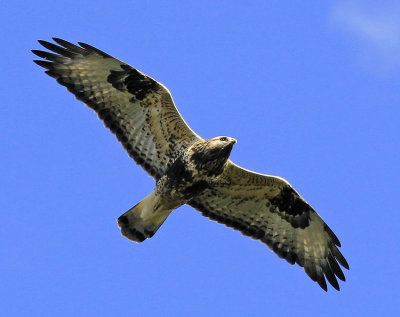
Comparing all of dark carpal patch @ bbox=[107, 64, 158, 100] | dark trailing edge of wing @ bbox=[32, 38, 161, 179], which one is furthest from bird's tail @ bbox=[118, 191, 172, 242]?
dark carpal patch @ bbox=[107, 64, 158, 100]

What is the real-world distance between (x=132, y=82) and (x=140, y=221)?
2.28 m

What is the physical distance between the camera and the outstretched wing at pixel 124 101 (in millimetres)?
15273

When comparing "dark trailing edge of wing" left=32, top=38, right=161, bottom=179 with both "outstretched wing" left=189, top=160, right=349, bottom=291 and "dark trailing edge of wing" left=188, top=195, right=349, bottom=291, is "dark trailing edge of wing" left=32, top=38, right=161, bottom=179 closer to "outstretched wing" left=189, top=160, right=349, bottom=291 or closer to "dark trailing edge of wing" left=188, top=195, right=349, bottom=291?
"outstretched wing" left=189, top=160, right=349, bottom=291

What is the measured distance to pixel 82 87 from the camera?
1545cm

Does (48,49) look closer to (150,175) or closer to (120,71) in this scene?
(120,71)

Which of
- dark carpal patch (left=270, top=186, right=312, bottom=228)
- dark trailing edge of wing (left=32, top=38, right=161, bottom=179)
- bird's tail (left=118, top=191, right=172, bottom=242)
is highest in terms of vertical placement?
dark carpal patch (left=270, top=186, right=312, bottom=228)

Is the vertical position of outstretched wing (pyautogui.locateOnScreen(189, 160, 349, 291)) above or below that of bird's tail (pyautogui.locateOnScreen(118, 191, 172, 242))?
above

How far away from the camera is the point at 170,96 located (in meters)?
15.0

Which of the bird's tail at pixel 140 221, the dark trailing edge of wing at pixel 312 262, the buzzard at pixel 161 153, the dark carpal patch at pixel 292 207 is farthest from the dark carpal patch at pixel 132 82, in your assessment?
the dark carpal patch at pixel 292 207

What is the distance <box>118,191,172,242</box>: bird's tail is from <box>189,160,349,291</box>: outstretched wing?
3.24 ft

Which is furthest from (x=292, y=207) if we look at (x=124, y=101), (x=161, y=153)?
(x=124, y=101)

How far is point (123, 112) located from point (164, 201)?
1.66 m

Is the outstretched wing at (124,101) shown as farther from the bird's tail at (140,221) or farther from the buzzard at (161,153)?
the bird's tail at (140,221)

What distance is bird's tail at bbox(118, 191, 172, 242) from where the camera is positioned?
15273 mm
